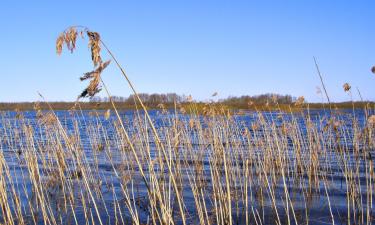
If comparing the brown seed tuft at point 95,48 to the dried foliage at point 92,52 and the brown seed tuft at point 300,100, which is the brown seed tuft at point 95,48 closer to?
the dried foliage at point 92,52

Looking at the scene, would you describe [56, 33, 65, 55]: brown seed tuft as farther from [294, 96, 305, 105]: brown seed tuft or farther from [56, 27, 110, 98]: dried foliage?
[294, 96, 305, 105]: brown seed tuft

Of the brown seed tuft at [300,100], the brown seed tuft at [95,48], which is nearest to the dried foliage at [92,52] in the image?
the brown seed tuft at [95,48]

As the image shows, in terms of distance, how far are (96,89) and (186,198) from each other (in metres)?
4.31

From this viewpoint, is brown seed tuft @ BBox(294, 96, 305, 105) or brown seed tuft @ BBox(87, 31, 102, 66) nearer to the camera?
brown seed tuft @ BBox(87, 31, 102, 66)

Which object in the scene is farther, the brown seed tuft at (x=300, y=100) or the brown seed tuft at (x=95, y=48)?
the brown seed tuft at (x=300, y=100)

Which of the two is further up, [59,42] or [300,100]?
[59,42]

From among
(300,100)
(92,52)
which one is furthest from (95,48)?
(300,100)

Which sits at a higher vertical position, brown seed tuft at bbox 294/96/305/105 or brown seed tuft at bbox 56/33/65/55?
brown seed tuft at bbox 56/33/65/55

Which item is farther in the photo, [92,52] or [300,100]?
[300,100]

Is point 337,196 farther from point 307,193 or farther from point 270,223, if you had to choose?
point 270,223

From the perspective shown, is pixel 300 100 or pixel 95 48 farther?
pixel 300 100

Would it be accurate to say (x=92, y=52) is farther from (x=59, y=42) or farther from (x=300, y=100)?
(x=300, y=100)

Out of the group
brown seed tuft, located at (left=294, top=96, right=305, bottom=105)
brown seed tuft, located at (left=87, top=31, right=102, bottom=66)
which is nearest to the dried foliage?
brown seed tuft, located at (left=87, top=31, right=102, bottom=66)

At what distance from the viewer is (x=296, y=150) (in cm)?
680
